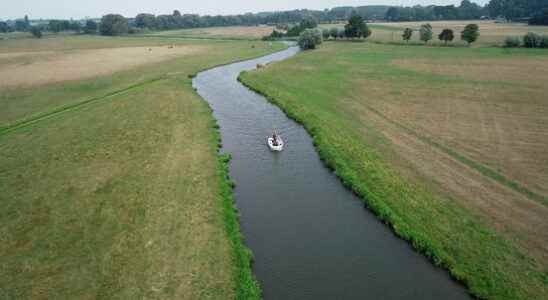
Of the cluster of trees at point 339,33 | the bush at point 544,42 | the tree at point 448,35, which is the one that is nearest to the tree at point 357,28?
the cluster of trees at point 339,33

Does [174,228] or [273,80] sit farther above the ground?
[273,80]

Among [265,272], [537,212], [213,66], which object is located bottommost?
[265,272]

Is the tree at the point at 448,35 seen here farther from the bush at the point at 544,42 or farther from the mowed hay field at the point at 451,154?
the mowed hay field at the point at 451,154

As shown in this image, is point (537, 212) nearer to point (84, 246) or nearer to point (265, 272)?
point (265, 272)

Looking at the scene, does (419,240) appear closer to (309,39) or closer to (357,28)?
(309,39)

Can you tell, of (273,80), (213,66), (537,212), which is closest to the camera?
(537,212)

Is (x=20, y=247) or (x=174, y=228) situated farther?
(x=174, y=228)

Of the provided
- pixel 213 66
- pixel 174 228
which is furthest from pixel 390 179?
pixel 213 66

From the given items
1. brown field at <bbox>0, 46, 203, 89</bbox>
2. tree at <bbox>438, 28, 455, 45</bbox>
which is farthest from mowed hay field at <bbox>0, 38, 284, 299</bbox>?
tree at <bbox>438, 28, 455, 45</bbox>

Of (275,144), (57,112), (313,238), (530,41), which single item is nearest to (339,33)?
(530,41)
